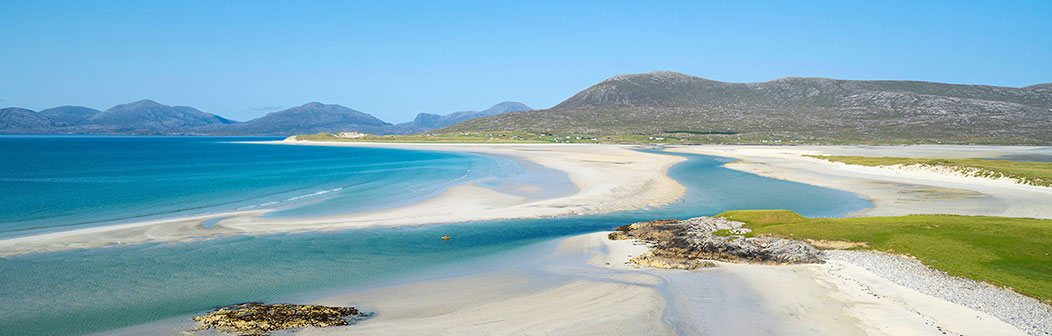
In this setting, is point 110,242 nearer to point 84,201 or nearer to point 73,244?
point 73,244

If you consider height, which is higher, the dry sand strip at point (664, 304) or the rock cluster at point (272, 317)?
the rock cluster at point (272, 317)

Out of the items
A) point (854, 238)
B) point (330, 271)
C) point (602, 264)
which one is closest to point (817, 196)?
point (854, 238)

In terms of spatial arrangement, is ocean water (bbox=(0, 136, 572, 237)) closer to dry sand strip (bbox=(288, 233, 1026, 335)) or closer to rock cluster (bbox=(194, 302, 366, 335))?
rock cluster (bbox=(194, 302, 366, 335))

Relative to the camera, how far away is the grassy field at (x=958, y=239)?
15250mm

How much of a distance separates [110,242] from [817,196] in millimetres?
48522

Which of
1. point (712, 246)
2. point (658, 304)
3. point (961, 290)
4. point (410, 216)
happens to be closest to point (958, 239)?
point (961, 290)

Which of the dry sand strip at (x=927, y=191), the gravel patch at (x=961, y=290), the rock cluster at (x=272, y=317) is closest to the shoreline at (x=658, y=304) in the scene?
the gravel patch at (x=961, y=290)

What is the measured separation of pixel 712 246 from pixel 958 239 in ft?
28.8

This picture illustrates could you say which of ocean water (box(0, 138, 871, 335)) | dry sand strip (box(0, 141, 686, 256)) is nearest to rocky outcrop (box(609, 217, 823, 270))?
ocean water (box(0, 138, 871, 335))

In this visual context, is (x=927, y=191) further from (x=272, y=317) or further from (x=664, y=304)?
(x=272, y=317)

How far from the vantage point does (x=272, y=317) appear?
13180 mm

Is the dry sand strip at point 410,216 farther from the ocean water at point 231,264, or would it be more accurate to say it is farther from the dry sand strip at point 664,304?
the dry sand strip at point 664,304

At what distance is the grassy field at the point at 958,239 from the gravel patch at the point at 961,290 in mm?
482

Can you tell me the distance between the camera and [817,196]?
42656mm
